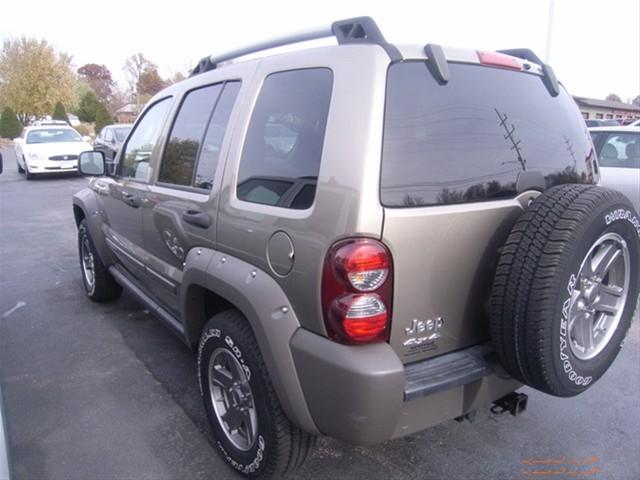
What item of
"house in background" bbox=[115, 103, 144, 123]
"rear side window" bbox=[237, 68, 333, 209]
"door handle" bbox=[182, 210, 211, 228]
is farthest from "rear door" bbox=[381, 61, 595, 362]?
"house in background" bbox=[115, 103, 144, 123]

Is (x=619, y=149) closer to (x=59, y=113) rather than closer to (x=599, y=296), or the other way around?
(x=599, y=296)

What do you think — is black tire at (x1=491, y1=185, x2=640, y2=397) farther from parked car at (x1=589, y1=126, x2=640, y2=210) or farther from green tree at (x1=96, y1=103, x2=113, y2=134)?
green tree at (x1=96, y1=103, x2=113, y2=134)

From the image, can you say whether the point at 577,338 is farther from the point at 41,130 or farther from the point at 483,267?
the point at 41,130

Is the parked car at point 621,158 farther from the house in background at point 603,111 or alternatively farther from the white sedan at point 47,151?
the house in background at point 603,111

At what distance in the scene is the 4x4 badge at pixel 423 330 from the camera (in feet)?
6.39

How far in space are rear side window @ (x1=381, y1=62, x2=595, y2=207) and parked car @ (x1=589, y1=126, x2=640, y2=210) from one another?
4.66 meters

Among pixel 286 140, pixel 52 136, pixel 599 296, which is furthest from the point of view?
pixel 52 136

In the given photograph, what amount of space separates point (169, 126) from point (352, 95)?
1654mm

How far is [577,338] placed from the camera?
2.25 metres

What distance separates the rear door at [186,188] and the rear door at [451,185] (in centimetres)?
98

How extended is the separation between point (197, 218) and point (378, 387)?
4.26 feet

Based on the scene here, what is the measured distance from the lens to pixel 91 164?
3.98m

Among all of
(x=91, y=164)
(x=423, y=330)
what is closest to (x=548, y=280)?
(x=423, y=330)

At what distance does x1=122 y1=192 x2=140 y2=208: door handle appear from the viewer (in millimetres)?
3357
